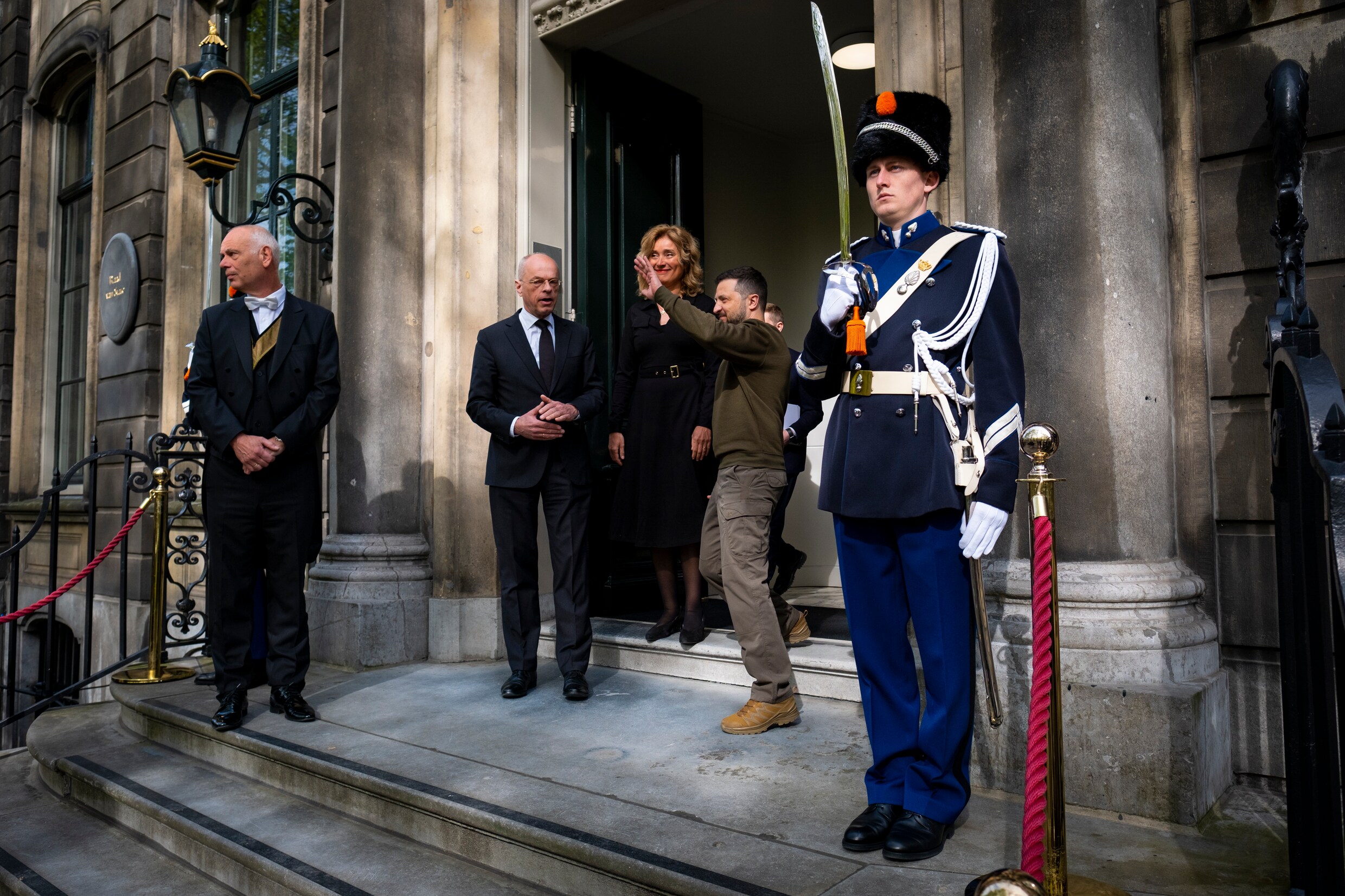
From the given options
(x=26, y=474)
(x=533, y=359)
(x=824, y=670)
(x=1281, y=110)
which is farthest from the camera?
(x=26, y=474)

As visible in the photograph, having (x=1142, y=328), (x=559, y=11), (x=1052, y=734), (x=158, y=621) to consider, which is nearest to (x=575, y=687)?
(x=158, y=621)

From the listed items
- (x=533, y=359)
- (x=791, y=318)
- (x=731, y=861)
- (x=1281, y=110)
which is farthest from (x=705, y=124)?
(x=731, y=861)

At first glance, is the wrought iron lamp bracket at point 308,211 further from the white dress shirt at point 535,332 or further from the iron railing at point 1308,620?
the iron railing at point 1308,620

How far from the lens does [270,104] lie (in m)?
8.08

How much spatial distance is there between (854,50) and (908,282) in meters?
5.03

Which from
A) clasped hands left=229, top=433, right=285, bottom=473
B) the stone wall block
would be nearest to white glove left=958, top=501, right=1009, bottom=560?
clasped hands left=229, top=433, right=285, bottom=473

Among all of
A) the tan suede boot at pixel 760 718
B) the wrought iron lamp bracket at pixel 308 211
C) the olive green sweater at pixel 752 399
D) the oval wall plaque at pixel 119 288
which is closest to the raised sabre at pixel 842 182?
the olive green sweater at pixel 752 399

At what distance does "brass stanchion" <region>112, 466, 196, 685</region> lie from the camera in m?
5.29

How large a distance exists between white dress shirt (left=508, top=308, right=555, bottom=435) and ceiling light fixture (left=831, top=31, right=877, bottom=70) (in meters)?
3.29

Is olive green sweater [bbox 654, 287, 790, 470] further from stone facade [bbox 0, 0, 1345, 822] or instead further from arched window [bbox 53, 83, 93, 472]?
arched window [bbox 53, 83, 93, 472]

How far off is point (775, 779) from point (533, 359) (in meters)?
2.40

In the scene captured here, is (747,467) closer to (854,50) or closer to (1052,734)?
(1052,734)

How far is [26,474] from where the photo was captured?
11125 millimetres

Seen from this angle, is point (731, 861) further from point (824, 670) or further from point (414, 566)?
point (414, 566)
